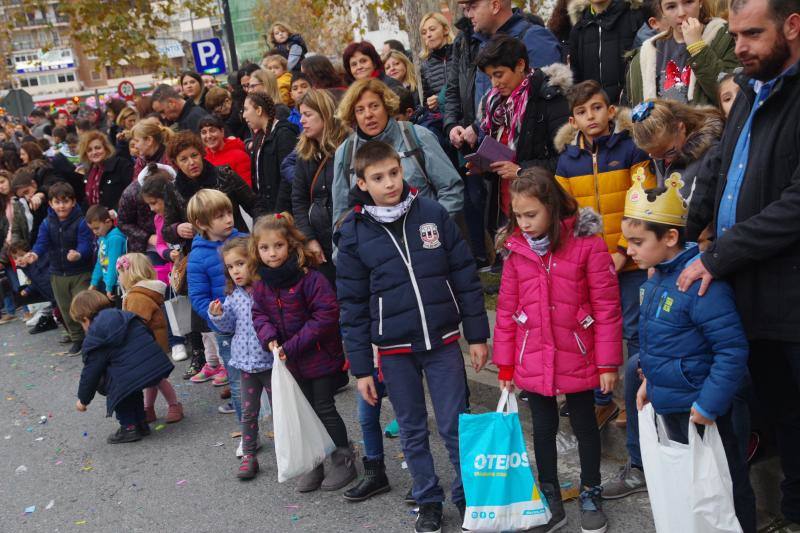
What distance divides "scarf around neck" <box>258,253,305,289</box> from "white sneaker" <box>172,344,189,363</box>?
3525 mm

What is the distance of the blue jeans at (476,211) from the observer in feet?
23.1

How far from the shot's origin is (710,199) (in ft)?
11.2

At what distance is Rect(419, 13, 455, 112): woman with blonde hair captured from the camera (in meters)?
7.43

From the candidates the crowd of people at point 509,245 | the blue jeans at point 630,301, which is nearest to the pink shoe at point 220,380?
the crowd of people at point 509,245

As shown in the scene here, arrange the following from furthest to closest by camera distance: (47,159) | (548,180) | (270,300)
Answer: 1. (47,159)
2. (270,300)
3. (548,180)

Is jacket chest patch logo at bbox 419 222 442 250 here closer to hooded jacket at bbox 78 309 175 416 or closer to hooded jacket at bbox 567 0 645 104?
hooded jacket at bbox 567 0 645 104

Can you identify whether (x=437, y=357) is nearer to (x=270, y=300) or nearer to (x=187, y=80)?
(x=270, y=300)

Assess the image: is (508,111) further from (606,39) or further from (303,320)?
(303,320)

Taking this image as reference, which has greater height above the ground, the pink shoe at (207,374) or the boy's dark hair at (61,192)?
the boy's dark hair at (61,192)

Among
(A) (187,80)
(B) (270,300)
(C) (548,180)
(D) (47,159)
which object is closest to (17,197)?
(D) (47,159)

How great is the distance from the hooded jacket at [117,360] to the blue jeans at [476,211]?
2712mm

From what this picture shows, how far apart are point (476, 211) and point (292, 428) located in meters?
3.10

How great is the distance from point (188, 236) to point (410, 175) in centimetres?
269

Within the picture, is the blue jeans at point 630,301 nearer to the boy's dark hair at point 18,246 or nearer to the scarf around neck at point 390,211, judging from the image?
the scarf around neck at point 390,211
